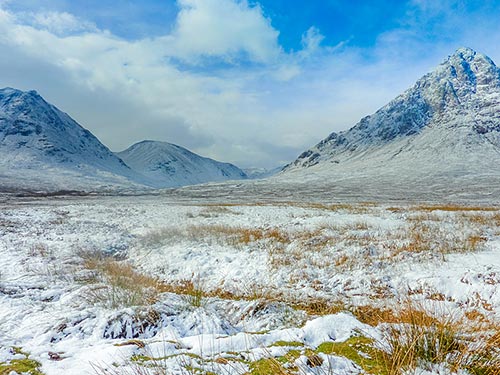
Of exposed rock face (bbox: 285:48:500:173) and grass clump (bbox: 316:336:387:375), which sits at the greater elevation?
exposed rock face (bbox: 285:48:500:173)

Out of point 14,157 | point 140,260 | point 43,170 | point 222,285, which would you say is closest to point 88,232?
point 140,260

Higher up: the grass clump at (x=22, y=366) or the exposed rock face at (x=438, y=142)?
the exposed rock face at (x=438, y=142)

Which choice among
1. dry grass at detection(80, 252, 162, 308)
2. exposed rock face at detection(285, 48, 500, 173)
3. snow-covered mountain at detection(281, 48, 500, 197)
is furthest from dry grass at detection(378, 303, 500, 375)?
exposed rock face at detection(285, 48, 500, 173)

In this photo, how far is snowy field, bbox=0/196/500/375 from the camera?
9.98 feet

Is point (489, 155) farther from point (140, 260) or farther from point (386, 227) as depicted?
point (140, 260)

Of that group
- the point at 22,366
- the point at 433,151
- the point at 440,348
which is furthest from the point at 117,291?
the point at 433,151

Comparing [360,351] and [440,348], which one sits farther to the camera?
[360,351]

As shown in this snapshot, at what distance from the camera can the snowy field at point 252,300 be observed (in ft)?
9.98

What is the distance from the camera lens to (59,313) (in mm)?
5242

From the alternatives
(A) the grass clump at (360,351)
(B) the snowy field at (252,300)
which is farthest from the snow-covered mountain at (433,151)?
(A) the grass clump at (360,351)

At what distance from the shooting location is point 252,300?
19.9 ft

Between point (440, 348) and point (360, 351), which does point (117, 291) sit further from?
point (440, 348)

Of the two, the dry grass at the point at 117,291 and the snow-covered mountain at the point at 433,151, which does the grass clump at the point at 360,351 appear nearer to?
the dry grass at the point at 117,291

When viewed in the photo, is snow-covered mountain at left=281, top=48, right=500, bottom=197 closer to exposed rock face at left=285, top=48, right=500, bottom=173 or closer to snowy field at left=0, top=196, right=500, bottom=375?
exposed rock face at left=285, top=48, right=500, bottom=173
